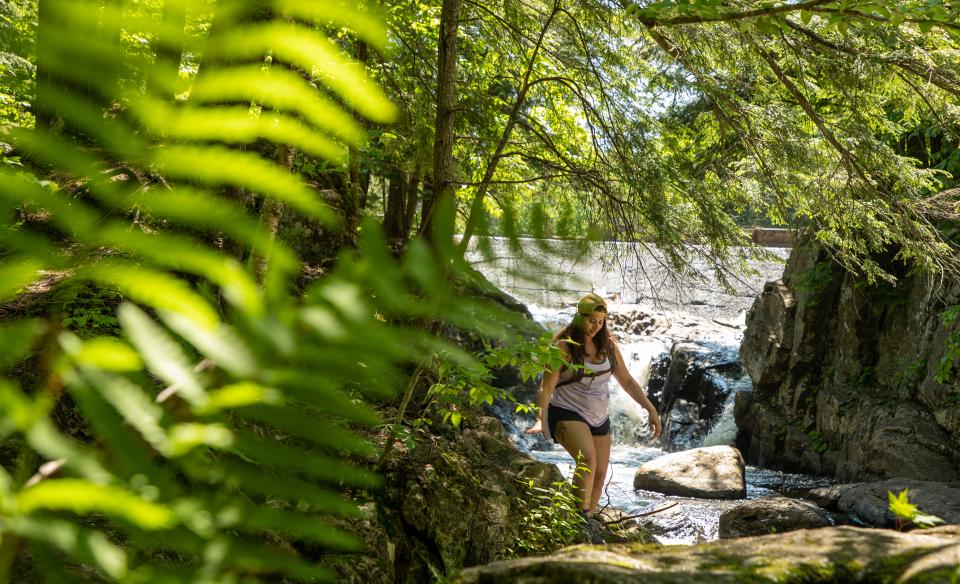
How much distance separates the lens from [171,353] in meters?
0.45

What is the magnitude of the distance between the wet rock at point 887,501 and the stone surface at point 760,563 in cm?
620

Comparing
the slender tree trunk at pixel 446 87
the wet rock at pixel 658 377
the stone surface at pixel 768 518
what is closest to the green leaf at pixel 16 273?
the slender tree trunk at pixel 446 87

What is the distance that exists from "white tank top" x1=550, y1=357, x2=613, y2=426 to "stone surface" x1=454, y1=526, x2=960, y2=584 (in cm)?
400

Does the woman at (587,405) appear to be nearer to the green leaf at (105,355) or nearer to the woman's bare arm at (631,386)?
the woman's bare arm at (631,386)

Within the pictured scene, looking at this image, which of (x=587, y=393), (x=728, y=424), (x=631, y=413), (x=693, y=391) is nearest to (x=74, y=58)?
(x=587, y=393)

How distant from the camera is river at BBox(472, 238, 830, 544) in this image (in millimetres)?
654

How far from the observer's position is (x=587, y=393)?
18.2ft

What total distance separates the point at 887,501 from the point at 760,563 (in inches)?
283

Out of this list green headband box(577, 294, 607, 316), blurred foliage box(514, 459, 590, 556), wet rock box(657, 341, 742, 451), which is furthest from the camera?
wet rock box(657, 341, 742, 451)

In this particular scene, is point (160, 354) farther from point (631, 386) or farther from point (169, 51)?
point (631, 386)

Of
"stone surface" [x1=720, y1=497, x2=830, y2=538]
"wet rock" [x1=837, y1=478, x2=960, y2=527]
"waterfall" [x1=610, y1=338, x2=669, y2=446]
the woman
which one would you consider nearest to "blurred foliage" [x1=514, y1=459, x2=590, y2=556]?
the woman

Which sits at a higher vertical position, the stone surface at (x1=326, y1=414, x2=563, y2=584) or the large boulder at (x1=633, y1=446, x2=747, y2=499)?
the stone surface at (x1=326, y1=414, x2=563, y2=584)

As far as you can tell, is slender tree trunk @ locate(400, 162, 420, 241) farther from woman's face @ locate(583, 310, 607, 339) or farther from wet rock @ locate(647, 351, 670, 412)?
wet rock @ locate(647, 351, 670, 412)

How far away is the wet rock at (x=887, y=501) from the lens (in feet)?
22.7
